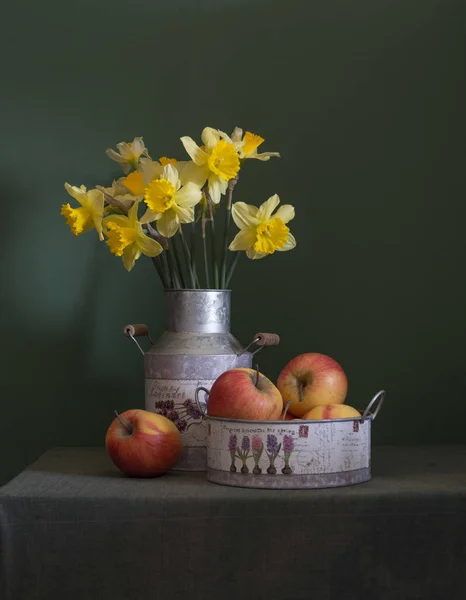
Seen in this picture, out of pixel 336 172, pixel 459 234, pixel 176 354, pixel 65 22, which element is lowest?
pixel 176 354

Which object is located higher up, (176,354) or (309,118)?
(309,118)

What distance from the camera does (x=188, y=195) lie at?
1.36m

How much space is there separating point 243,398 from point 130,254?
0.33 m

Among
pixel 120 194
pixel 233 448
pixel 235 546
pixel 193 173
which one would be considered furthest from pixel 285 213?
pixel 235 546

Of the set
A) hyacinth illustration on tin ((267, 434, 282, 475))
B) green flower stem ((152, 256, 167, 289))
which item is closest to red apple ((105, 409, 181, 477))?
hyacinth illustration on tin ((267, 434, 282, 475))

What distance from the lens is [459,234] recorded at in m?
1.71

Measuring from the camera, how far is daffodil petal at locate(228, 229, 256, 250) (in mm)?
1402

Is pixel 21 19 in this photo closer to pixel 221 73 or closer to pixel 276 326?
pixel 221 73

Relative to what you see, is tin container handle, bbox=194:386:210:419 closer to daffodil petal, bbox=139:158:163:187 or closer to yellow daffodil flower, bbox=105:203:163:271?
yellow daffodil flower, bbox=105:203:163:271

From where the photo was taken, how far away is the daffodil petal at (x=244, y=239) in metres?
1.40

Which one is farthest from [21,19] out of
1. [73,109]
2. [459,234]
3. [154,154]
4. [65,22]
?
[459,234]

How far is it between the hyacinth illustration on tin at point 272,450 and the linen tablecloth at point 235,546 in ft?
0.13

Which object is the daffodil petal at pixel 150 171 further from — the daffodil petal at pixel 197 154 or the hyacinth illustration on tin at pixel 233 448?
the hyacinth illustration on tin at pixel 233 448

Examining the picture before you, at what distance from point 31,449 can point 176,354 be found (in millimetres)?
499
